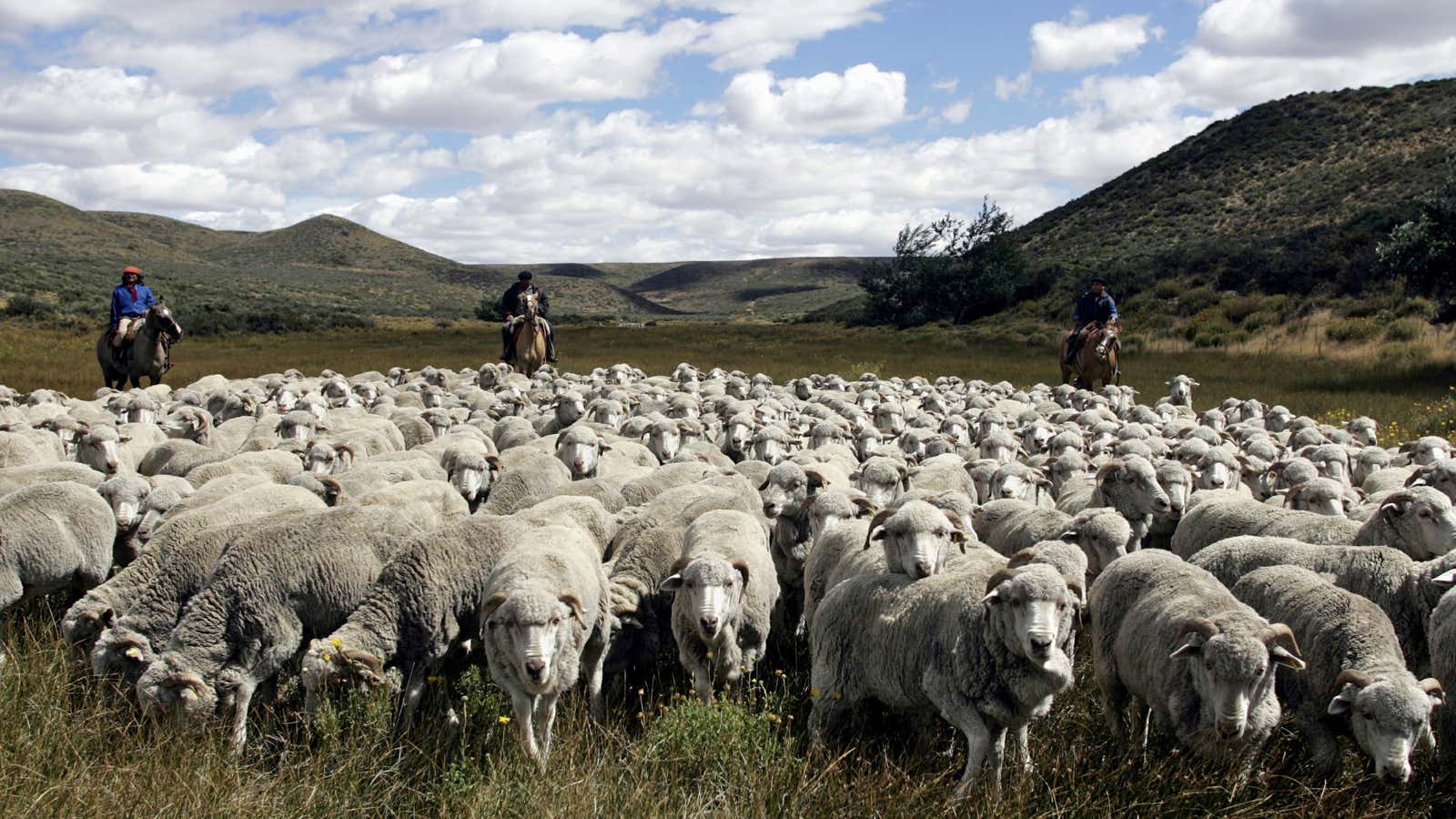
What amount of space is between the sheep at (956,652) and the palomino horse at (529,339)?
19279mm

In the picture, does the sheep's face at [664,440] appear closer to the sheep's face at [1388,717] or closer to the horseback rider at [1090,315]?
the sheep's face at [1388,717]

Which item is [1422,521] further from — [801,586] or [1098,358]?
[1098,358]

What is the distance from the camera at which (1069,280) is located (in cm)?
5534

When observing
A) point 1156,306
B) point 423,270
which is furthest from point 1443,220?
point 423,270

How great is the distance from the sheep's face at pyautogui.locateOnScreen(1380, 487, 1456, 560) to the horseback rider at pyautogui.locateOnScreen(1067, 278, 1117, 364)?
52.7ft

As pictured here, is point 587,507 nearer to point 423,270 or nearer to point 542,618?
point 542,618

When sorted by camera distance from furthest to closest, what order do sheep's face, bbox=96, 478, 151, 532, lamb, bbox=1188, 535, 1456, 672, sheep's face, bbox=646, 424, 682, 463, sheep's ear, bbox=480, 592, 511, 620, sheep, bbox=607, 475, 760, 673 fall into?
1. sheep's face, bbox=646, 424, 682, 463
2. sheep's face, bbox=96, 478, 151, 532
3. sheep, bbox=607, 475, 760, 673
4. lamb, bbox=1188, 535, 1456, 672
5. sheep's ear, bbox=480, 592, 511, 620

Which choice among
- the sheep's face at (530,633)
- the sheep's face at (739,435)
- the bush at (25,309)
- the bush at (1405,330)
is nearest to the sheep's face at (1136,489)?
the sheep's face at (739,435)

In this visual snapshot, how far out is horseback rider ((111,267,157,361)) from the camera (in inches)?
822

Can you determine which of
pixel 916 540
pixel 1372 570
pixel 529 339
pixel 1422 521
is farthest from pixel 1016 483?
pixel 529 339

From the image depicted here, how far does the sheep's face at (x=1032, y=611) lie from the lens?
16.0ft

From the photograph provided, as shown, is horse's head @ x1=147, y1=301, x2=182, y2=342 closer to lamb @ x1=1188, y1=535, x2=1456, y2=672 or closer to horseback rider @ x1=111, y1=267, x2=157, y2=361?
horseback rider @ x1=111, y1=267, x2=157, y2=361

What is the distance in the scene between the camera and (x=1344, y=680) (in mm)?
5066

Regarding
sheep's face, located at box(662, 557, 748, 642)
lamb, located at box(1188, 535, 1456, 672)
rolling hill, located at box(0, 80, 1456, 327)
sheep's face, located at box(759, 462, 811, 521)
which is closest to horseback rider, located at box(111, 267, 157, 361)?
sheep's face, located at box(759, 462, 811, 521)
